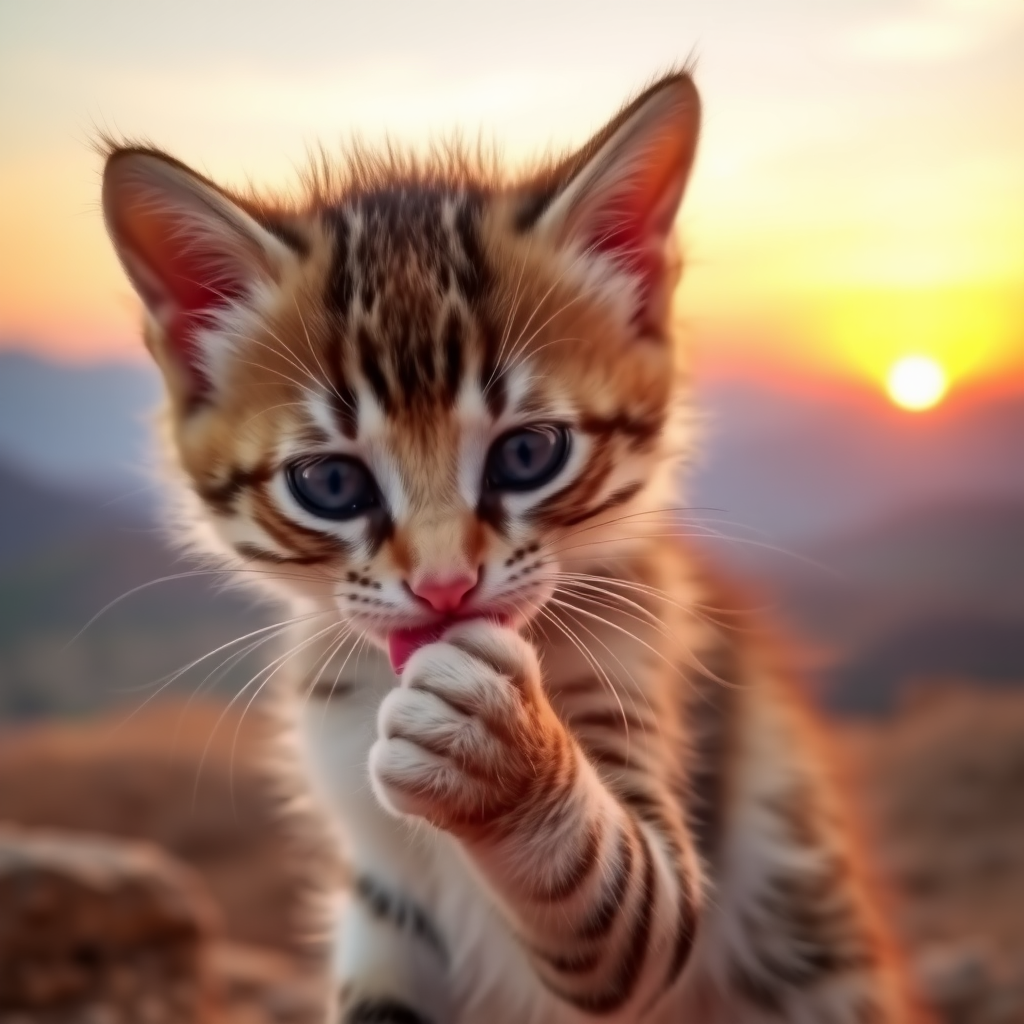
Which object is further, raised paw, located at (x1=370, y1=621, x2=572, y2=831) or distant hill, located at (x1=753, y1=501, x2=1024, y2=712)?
distant hill, located at (x1=753, y1=501, x2=1024, y2=712)

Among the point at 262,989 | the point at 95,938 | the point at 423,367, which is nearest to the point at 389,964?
the point at 423,367

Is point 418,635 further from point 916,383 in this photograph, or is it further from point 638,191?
point 916,383

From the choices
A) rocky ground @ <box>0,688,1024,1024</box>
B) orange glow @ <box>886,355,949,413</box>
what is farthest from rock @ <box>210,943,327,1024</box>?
orange glow @ <box>886,355,949,413</box>

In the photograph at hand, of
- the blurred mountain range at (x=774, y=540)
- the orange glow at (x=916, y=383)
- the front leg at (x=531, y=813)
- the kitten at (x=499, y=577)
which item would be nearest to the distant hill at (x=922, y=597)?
the blurred mountain range at (x=774, y=540)

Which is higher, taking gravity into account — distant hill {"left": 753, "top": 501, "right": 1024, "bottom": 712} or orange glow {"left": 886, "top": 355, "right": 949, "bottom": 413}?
orange glow {"left": 886, "top": 355, "right": 949, "bottom": 413}

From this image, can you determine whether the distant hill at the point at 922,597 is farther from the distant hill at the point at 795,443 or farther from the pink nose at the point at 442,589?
the pink nose at the point at 442,589

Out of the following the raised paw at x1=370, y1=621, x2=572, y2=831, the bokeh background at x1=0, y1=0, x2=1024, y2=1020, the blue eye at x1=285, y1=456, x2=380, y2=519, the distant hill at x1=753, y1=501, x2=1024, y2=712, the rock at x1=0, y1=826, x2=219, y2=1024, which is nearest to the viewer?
the raised paw at x1=370, y1=621, x2=572, y2=831

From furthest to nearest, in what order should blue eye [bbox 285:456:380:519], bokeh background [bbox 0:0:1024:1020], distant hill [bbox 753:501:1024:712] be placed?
distant hill [bbox 753:501:1024:712]
bokeh background [bbox 0:0:1024:1020]
blue eye [bbox 285:456:380:519]

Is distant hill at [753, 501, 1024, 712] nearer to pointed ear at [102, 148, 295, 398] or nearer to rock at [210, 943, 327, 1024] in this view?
rock at [210, 943, 327, 1024]

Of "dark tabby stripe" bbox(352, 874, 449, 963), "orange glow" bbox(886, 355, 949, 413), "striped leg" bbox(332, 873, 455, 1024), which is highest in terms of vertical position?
"orange glow" bbox(886, 355, 949, 413)
